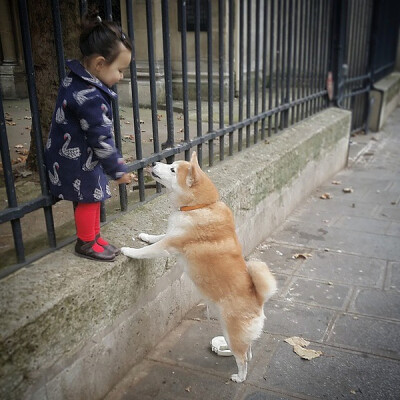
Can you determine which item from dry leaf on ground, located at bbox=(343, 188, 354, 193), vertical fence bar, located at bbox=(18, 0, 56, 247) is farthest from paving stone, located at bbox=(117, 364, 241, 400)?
dry leaf on ground, located at bbox=(343, 188, 354, 193)

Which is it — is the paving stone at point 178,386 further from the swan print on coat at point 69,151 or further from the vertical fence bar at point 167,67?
the vertical fence bar at point 167,67

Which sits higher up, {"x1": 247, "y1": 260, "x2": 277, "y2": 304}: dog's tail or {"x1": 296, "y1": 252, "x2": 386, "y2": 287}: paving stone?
{"x1": 247, "y1": 260, "x2": 277, "y2": 304}: dog's tail

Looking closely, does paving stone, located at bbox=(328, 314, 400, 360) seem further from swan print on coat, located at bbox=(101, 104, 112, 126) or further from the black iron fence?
swan print on coat, located at bbox=(101, 104, 112, 126)

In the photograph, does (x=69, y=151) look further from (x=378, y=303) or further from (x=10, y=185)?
(x=378, y=303)

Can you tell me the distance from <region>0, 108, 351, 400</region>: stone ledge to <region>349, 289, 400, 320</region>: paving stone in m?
1.20

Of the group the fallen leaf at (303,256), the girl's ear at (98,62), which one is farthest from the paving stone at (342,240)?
the girl's ear at (98,62)

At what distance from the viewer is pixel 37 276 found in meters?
2.33

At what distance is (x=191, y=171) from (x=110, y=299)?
0.88 metres

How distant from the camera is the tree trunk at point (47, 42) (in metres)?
3.76

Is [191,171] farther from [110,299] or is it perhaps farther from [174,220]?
[110,299]

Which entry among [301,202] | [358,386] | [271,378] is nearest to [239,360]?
[271,378]

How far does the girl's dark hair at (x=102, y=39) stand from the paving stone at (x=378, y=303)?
2.62 metres

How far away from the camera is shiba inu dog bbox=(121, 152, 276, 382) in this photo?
2615mm

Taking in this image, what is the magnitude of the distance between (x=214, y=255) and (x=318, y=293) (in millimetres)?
1554
